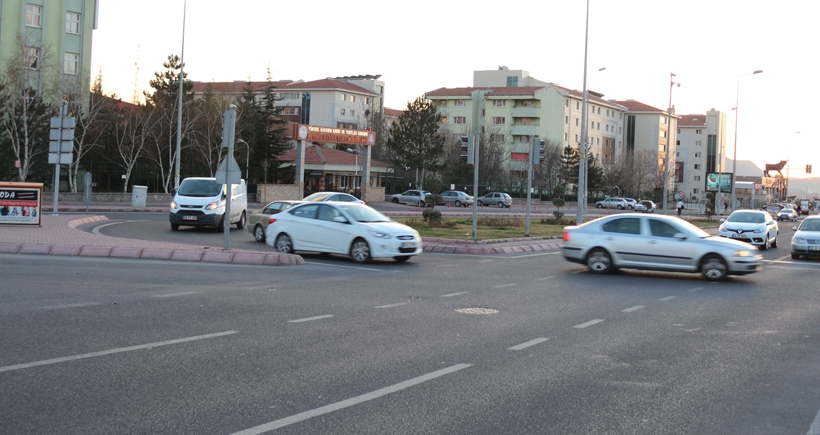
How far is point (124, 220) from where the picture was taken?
3341 centimetres

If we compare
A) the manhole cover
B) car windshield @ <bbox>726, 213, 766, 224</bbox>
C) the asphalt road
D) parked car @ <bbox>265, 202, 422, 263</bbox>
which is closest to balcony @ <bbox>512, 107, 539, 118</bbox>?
car windshield @ <bbox>726, 213, 766, 224</bbox>

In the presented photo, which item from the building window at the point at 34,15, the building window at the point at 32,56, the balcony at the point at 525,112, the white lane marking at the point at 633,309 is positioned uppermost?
the balcony at the point at 525,112

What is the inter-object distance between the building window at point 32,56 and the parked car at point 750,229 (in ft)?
146

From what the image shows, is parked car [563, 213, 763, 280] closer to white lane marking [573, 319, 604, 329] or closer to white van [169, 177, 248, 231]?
white lane marking [573, 319, 604, 329]

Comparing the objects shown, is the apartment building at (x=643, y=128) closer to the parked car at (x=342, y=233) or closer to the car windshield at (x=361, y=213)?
the car windshield at (x=361, y=213)

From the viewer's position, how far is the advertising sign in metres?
24.5

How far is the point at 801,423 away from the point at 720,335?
13.5ft

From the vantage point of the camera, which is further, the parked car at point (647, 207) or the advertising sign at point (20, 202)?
the parked car at point (647, 207)

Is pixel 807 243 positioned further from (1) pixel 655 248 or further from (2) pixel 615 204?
(2) pixel 615 204

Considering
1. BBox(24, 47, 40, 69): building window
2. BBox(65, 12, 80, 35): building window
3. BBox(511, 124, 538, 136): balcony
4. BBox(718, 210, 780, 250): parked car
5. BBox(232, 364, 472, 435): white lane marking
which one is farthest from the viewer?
BBox(511, 124, 538, 136): balcony

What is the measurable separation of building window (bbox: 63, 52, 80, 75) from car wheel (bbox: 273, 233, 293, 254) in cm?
4646

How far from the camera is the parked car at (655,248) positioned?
57.2ft

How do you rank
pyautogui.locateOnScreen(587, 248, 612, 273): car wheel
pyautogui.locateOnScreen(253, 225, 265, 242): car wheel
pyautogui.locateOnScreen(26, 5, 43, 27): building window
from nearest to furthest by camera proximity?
pyautogui.locateOnScreen(587, 248, 612, 273): car wheel < pyautogui.locateOnScreen(253, 225, 265, 242): car wheel < pyautogui.locateOnScreen(26, 5, 43, 27): building window

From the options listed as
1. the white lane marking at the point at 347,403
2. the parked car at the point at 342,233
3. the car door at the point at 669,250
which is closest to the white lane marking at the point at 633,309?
the white lane marking at the point at 347,403
